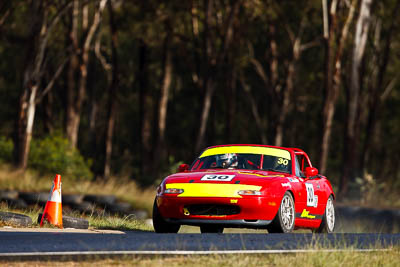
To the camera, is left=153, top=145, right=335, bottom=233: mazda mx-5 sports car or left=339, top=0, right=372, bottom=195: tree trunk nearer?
left=153, top=145, right=335, bottom=233: mazda mx-5 sports car

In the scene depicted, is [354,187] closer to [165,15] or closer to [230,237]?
[165,15]

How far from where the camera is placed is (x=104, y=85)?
6050cm

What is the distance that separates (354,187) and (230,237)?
71.5ft

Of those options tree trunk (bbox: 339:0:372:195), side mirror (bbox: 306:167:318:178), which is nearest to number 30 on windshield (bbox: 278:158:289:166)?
side mirror (bbox: 306:167:318:178)

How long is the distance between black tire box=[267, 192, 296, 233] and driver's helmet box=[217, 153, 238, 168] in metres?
1.19

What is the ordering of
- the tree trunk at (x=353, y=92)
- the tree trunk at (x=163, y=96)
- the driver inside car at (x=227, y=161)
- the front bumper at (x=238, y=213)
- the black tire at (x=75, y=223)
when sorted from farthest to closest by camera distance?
the tree trunk at (x=163, y=96) → the tree trunk at (x=353, y=92) → the driver inside car at (x=227, y=161) → the black tire at (x=75, y=223) → the front bumper at (x=238, y=213)

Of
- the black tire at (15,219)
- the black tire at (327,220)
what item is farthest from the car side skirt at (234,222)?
the black tire at (327,220)

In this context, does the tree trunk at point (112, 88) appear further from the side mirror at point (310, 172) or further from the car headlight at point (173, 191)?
the car headlight at point (173, 191)

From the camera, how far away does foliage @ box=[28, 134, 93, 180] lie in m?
32.5

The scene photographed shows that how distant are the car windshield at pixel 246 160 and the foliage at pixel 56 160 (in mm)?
18425

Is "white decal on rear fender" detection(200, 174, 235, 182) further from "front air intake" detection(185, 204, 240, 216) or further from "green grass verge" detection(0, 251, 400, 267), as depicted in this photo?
"green grass verge" detection(0, 251, 400, 267)

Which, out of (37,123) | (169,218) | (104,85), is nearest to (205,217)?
(169,218)

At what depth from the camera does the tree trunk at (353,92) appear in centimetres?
3241

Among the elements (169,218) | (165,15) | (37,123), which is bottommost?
(37,123)
